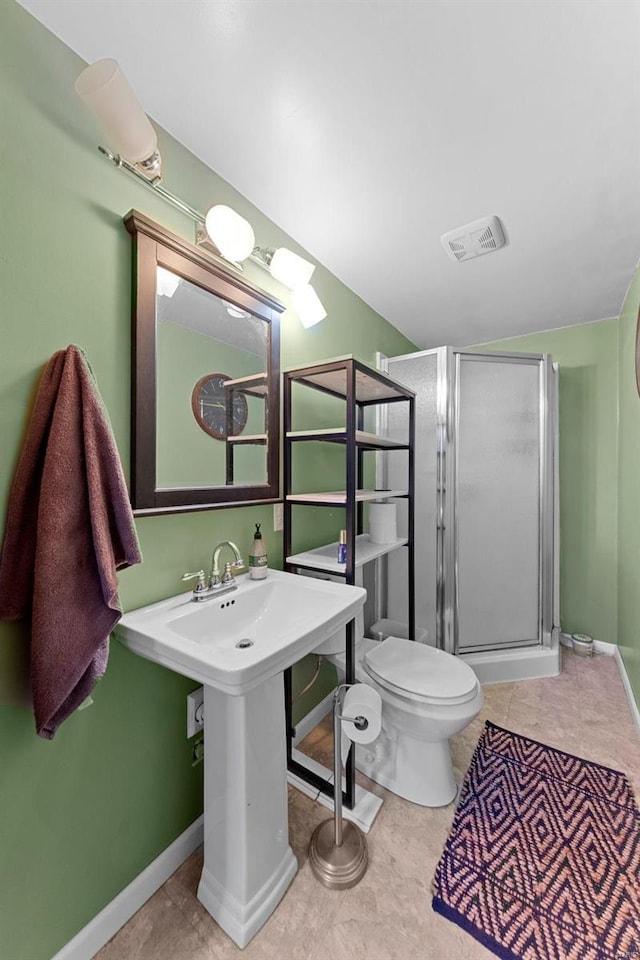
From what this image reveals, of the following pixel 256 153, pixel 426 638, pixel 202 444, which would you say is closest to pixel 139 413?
pixel 202 444

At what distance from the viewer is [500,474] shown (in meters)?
2.33

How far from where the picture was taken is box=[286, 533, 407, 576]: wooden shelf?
1480 millimetres

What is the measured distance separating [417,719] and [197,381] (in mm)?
1451

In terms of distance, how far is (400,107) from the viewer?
1104 millimetres

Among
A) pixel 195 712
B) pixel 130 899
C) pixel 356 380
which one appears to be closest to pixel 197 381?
pixel 356 380

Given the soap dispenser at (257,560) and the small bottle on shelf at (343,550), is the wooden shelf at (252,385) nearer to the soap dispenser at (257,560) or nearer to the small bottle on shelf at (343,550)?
the soap dispenser at (257,560)

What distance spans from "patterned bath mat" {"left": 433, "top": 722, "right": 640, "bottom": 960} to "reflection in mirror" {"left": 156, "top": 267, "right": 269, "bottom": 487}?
145 centimetres

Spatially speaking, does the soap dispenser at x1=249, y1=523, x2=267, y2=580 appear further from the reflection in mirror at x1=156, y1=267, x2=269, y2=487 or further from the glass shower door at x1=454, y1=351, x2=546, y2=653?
the glass shower door at x1=454, y1=351, x2=546, y2=653

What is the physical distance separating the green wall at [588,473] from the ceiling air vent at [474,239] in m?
1.32

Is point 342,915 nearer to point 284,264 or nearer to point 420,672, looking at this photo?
point 420,672

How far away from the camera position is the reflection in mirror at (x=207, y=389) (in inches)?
45.2

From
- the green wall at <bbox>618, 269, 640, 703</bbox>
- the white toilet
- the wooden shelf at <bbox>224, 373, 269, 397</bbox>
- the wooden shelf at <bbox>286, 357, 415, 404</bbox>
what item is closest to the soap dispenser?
the white toilet

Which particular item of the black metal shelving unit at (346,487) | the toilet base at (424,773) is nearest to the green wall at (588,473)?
the black metal shelving unit at (346,487)

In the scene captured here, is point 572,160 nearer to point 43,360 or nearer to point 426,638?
point 43,360
